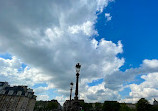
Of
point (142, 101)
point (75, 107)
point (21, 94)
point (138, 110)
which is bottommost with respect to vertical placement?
point (75, 107)

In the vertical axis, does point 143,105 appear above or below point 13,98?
below

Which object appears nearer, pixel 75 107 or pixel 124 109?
pixel 75 107

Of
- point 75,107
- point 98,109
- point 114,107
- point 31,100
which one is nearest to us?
point 75,107

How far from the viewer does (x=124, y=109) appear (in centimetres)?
6819

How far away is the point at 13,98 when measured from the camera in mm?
70250

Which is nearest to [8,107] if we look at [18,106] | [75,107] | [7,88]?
[18,106]

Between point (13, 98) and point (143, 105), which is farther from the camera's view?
point (13, 98)

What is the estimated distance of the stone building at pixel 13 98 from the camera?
67.9 metres

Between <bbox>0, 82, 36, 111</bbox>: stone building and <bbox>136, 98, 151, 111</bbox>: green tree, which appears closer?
<bbox>136, 98, 151, 111</bbox>: green tree

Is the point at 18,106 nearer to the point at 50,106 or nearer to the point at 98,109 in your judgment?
the point at 50,106

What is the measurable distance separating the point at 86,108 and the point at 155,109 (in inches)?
2761

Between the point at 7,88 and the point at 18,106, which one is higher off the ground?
the point at 7,88

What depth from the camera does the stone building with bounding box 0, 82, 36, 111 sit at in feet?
223

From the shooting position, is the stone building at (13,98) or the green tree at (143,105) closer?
the green tree at (143,105)
